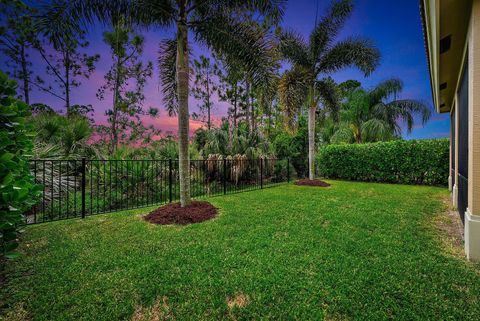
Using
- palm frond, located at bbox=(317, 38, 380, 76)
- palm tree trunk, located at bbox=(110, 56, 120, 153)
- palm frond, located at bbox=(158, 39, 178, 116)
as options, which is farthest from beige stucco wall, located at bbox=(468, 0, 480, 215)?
palm tree trunk, located at bbox=(110, 56, 120, 153)

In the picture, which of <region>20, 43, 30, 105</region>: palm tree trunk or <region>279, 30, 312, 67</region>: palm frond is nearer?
<region>279, 30, 312, 67</region>: palm frond

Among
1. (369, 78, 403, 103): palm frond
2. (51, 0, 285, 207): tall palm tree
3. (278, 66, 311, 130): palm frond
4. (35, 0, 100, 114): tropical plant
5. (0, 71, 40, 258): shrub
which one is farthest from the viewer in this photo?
(369, 78, 403, 103): palm frond

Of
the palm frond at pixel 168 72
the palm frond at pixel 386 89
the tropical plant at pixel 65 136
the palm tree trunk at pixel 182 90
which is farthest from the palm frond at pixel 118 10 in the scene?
the palm frond at pixel 386 89

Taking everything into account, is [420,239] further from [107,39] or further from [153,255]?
[107,39]

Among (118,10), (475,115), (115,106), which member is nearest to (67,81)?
(115,106)

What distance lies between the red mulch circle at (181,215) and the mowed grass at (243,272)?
320 millimetres

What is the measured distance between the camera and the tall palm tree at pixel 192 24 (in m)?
4.84

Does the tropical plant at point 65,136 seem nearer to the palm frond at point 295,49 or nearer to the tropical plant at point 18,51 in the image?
the tropical plant at point 18,51

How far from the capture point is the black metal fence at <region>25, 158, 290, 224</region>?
5491 mm

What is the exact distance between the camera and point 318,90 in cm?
1082

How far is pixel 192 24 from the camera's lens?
539cm

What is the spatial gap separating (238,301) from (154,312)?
0.76 m

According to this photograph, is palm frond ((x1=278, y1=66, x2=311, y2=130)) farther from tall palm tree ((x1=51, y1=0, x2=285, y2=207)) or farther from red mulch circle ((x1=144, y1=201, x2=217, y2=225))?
red mulch circle ((x1=144, y1=201, x2=217, y2=225))

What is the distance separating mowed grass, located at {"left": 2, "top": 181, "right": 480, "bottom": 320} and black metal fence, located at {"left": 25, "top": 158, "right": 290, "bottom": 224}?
57.0 inches
